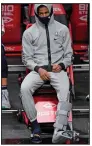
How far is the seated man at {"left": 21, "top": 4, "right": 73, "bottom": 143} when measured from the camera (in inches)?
244

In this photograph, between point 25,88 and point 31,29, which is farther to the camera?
point 31,29

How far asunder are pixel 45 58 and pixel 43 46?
135mm

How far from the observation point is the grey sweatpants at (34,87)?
6195mm

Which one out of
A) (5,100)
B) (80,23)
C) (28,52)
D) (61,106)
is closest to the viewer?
(61,106)

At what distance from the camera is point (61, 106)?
617cm

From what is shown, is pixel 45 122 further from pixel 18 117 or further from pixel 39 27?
pixel 39 27

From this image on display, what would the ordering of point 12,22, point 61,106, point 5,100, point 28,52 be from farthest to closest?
point 12,22 → point 5,100 → point 28,52 → point 61,106

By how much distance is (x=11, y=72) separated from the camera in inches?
326

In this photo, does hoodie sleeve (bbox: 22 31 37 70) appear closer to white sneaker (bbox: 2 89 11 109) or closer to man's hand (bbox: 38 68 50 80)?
man's hand (bbox: 38 68 50 80)

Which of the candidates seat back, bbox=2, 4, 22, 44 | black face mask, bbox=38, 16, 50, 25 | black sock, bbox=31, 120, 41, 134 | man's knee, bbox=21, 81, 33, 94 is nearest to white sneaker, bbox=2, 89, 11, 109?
man's knee, bbox=21, 81, 33, 94

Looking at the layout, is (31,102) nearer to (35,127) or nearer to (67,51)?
(35,127)

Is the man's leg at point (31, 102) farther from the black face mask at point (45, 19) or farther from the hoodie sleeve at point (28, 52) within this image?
the black face mask at point (45, 19)

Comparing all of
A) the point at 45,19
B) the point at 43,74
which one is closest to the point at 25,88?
the point at 43,74

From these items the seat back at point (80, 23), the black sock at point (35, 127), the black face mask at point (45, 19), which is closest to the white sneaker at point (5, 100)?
the black sock at point (35, 127)
